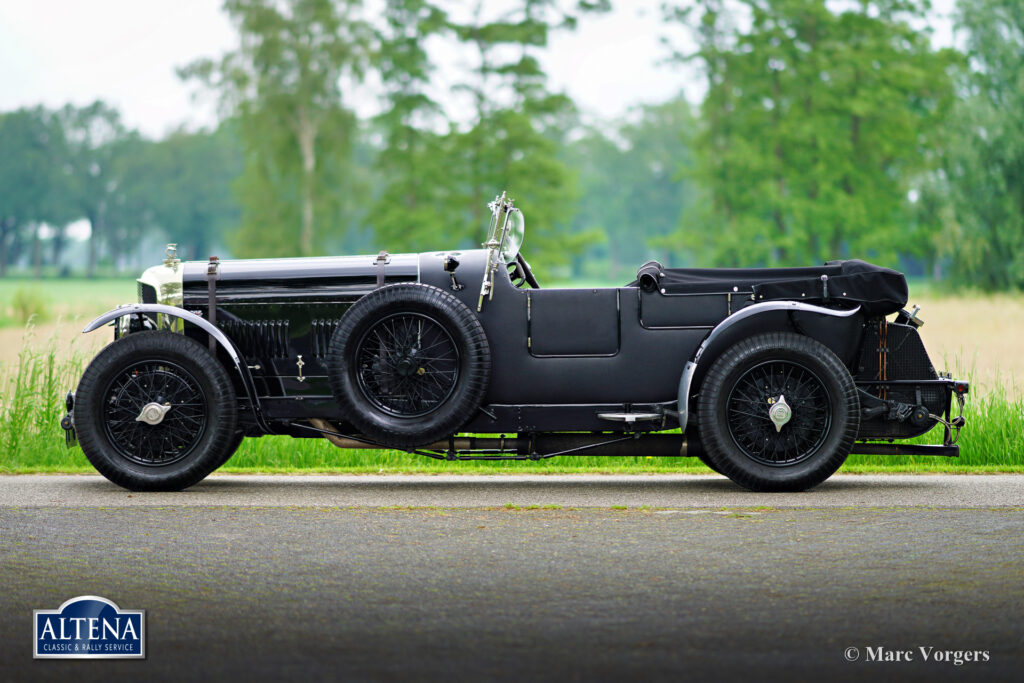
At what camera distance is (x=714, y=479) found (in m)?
8.65

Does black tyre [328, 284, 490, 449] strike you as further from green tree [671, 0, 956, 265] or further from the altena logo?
green tree [671, 0, 956, 265]

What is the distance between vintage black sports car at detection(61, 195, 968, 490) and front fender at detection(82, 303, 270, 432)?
0.01 meters

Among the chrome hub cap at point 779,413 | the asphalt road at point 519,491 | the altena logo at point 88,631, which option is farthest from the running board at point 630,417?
the altena logo at point 88,631

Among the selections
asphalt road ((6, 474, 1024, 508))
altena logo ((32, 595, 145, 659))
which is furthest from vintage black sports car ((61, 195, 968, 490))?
altena logo ((32, 595, 145, 659))

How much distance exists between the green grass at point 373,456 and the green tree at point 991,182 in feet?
105

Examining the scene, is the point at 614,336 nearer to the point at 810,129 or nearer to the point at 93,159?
the point at 810,129

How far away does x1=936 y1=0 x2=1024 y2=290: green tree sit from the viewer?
40.1 meters

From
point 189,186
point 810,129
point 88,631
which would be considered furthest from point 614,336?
point 189,186

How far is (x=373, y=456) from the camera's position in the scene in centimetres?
1027

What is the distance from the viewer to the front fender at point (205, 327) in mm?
7938

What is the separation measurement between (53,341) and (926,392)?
7.58 metres

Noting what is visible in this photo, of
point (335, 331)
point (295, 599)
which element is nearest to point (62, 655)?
point (295, 599)

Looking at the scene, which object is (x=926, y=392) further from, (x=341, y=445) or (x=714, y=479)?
(x=341, y=445)

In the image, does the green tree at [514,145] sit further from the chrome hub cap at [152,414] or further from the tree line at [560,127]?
the chrome hub cap at [152,414]
